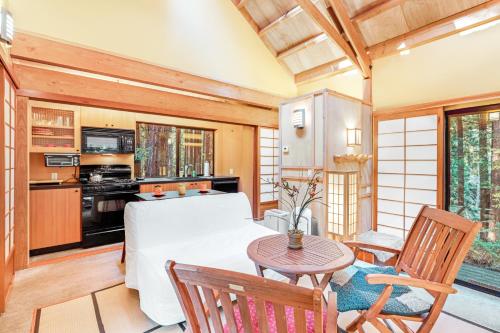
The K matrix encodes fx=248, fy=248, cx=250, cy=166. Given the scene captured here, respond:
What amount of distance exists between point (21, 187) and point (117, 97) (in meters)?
1.57

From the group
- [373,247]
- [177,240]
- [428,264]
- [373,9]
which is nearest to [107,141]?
[177,240]

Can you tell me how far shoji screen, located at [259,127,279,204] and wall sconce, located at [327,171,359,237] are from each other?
1.90 meters

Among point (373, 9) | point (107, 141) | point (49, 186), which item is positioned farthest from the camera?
point (107, 141)

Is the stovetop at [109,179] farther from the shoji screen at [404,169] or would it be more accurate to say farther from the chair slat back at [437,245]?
the shoji screen at [404,169]

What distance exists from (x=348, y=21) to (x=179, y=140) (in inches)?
158

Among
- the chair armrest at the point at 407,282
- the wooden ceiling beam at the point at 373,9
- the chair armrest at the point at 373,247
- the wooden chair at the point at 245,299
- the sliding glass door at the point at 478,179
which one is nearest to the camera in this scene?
the wooden chair at the point at 245,299

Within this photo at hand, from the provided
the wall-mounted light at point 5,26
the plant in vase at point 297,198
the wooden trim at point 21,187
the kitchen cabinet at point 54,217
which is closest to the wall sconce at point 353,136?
the plant in vase at point 297,198

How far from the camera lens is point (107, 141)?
426 centimetres

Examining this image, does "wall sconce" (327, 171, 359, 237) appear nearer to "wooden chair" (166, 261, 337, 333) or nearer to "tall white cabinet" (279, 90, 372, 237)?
"tall white cabinet" (279, 90, 372, 237)

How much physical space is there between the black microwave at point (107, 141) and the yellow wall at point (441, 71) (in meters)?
4.44

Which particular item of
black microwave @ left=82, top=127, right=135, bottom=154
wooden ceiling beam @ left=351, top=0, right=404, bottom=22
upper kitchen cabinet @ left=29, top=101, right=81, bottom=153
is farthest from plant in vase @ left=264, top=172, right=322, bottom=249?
upper kitchen cabinet @ left=29, top=101, right=81, bottom=153

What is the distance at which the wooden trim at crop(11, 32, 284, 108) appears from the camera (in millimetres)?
2791

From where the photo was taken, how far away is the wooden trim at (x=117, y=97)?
116 inches

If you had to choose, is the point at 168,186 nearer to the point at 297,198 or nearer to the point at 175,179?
the point at 175,179
